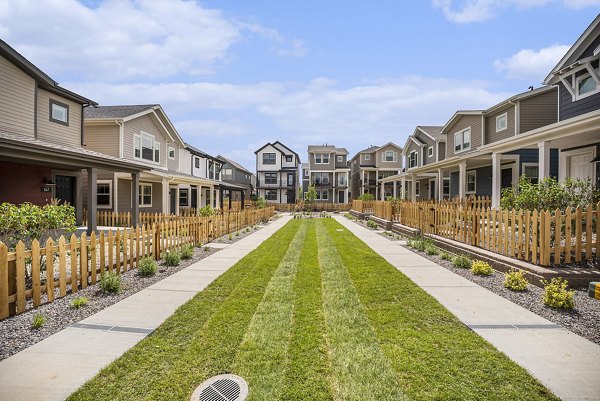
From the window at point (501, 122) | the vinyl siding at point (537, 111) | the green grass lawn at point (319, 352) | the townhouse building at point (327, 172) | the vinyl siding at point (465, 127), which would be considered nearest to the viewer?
the green grass lawn at point (319, 352)

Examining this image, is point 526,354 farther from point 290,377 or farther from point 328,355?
point 290,377

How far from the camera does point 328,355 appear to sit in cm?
375

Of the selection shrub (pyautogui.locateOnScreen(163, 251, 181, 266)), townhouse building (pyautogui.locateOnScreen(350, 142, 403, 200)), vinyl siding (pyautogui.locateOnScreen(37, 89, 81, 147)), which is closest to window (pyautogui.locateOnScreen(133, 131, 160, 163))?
vinyl siding (pyautogui.locateOnScreen(37, 89, 81, 147))

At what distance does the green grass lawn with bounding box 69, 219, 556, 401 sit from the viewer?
3.10 metres

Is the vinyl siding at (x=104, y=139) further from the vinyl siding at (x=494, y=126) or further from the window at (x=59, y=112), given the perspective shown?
the vinyl siding at (x=494, y=126)

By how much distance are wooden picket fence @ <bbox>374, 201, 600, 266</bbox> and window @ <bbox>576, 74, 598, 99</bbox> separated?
7.15 meters

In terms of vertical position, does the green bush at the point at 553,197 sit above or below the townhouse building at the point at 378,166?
below

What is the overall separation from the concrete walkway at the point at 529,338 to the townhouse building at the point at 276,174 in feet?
151

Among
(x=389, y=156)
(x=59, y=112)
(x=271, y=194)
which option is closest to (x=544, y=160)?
(x=59, y=112)

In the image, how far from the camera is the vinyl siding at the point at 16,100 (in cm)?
1279

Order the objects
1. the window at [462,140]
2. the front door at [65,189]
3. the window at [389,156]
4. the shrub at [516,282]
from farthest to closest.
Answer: the window at [389,156]
the window at [462,140]
the front door at [65,189]
the shrub at [516,282]

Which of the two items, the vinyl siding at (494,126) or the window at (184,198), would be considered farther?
the window at (184,198)

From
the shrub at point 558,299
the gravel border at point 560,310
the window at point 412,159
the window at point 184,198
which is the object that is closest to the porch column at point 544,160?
the gravel border at point 560,310

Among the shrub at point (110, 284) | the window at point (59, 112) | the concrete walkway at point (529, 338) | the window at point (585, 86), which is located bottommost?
the concrete walkway at point (529, 338)
